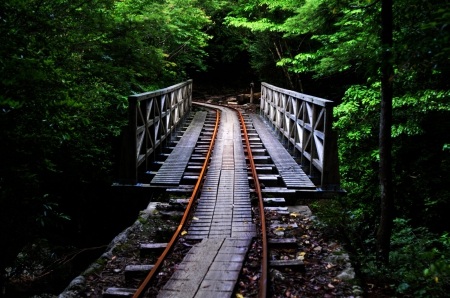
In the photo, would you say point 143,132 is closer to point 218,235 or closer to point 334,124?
point 218,235

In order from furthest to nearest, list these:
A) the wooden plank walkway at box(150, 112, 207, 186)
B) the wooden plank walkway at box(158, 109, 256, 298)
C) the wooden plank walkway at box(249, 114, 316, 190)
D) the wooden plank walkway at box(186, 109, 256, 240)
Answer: the wooden plank walkway at box(150, 112, 207, 186), the wooden plank walkway at box(249, 114, 316, 190), the wooden plank walkway at box(186, 109, 256, 240), the wooden plank walkway at box(158, 109, 256, 298)

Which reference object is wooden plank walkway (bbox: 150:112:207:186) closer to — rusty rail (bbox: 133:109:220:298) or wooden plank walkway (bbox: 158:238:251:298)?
rusty rail (bbox: 133:109:220:298)

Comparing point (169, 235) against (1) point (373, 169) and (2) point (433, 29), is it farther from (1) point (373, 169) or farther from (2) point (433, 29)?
(1) point (373, 169)

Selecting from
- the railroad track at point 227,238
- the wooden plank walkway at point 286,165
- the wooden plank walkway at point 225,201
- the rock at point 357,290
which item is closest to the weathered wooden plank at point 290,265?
the railroad track at point 227,238

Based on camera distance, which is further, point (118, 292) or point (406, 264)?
point (406, 264)

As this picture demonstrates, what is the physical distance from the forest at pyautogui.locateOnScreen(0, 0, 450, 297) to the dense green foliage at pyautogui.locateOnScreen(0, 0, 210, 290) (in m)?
0.03

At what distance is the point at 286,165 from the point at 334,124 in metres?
2.55

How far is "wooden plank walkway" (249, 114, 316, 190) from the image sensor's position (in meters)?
6.66

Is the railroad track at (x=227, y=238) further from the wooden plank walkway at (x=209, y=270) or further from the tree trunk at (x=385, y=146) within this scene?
the tree trunk at (x=385, y=146)

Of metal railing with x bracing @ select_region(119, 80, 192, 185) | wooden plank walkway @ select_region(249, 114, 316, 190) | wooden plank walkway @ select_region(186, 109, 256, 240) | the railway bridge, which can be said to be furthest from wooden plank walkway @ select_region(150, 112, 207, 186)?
wooden plank walkway @ select_region(249, 114, 316, 190)

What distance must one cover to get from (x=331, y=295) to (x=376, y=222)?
14.2 ft

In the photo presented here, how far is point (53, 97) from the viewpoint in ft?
15.4

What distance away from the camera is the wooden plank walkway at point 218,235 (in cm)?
362

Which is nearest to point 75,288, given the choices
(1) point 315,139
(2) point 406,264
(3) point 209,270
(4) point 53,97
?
(3) point 209,270
